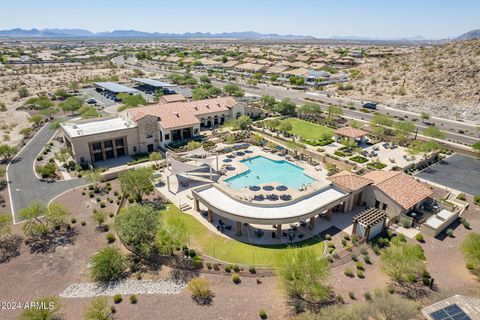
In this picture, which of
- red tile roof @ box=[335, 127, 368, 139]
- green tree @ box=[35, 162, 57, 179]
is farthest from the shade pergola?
green tree @ box=[35, 162, 57, 179]

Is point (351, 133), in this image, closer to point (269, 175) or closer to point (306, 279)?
point (269, 175)

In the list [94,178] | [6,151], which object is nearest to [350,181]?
[94,178]

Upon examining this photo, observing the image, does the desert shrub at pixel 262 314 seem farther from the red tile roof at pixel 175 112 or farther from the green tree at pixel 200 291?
the red tile roof at pixel 175 112

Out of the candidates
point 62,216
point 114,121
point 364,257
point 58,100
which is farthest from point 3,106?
point 364,257

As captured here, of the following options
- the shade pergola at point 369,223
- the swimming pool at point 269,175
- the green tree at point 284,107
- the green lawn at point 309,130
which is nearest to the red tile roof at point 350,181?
the shade pergola at point 369,223

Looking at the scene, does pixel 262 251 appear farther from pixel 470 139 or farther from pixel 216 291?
pixel 470 139

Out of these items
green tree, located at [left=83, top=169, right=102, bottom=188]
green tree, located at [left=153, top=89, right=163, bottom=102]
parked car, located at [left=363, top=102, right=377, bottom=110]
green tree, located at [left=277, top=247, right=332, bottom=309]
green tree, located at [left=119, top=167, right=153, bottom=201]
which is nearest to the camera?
green tree, located at [left=277, top=247, right=332, bottom=309]

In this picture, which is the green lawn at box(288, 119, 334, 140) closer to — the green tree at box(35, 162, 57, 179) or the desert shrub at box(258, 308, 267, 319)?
the desert shrub at box(258, 308, 267, 319)
